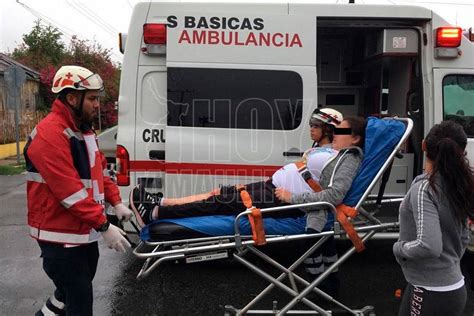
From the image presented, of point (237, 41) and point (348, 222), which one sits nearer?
point (348, 222)

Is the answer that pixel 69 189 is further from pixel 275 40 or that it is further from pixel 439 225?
pixel 275 40

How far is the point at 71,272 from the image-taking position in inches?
115

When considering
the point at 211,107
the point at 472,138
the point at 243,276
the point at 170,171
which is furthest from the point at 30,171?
the point at 472,138

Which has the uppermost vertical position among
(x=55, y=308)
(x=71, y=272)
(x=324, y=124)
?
(x=324, y=124)

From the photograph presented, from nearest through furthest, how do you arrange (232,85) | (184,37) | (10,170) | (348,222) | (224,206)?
(348,222)
(224,206)
(184,37)
(232,85)
(10,170)

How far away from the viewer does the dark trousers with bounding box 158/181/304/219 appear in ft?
10.8

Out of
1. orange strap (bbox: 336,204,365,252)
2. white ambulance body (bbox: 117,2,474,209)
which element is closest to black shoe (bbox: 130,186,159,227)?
white ambulance body (bbox: 117,2,474,209)

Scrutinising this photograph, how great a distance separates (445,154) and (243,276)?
3.25 metres

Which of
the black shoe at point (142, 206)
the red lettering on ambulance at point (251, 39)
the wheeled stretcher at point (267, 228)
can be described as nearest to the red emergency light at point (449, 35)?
the wheeled stretcher at point (267, 228)

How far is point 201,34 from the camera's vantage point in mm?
4504

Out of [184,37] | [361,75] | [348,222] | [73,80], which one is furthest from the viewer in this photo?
[361,75]

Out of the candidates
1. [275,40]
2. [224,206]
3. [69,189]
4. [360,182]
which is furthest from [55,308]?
[275,40]

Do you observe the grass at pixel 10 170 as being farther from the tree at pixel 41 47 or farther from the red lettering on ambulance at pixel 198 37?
the tree at pixel 41 47

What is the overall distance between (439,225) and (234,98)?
2769mm
